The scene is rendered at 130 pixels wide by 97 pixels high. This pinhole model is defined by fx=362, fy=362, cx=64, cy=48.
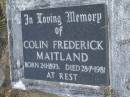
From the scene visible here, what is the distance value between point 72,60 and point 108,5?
0.49 meters

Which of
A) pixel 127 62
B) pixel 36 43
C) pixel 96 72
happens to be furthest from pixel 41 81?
pixel 127 62

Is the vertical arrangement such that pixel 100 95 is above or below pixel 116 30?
below

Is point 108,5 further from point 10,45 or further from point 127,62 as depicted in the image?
point 10,45

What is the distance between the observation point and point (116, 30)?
2.42 meters

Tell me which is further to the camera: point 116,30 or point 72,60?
Result: point 72,60

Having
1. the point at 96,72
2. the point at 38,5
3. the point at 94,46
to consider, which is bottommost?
the point at 96,72

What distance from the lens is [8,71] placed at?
3.21m

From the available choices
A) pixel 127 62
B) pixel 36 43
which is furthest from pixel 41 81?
pixel 127 62

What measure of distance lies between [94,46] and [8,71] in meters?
1.02

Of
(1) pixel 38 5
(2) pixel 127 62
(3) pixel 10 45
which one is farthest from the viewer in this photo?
(3) pixel 10 45

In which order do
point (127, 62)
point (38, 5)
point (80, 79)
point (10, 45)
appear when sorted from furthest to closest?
1. point (10, 45)
2. point (38, 5)
3. point (80, 79)
4. point (127, 62)

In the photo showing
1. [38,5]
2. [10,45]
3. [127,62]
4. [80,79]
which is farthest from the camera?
[10,45]

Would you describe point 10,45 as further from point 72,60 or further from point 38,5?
point 72,60

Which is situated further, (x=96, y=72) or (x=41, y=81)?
(x=41, y=81)
